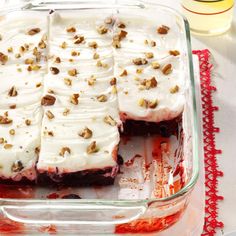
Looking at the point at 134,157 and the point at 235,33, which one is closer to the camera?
the point at 134,157

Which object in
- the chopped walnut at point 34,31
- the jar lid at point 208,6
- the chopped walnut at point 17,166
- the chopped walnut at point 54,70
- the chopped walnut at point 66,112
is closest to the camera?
the chopped walnut at point 17,166

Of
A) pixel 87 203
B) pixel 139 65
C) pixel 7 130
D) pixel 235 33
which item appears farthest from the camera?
pixel 235 33

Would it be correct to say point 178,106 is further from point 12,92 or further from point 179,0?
point 179,0

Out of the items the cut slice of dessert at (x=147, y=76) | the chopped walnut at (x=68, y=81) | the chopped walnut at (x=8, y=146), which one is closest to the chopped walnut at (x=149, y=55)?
the cut slice of dessert at (x=147, y=76)

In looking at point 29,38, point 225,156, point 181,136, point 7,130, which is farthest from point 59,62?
point 225,156

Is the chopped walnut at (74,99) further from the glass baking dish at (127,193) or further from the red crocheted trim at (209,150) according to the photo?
the red crocheted trim at (209,150)

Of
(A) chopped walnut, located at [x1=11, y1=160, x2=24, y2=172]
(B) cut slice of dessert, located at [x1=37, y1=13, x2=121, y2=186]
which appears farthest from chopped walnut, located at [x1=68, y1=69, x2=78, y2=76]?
(A) chopped walnut, located at [x1=11, y1=160, x2=24, y2=172]

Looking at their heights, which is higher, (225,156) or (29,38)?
(29,38)
